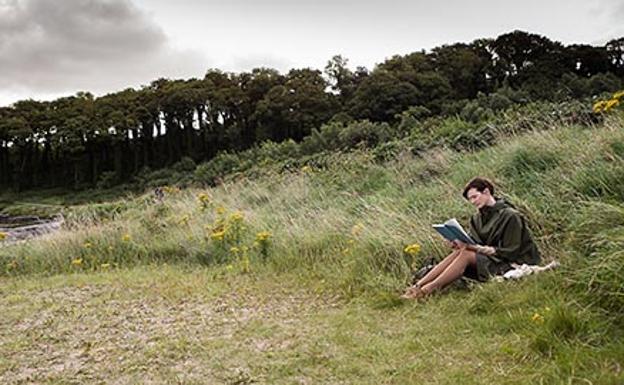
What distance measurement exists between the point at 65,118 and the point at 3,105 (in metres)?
7.50

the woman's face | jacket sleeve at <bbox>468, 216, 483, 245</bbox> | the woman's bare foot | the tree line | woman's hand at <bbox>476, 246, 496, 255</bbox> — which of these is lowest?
the woman's bare foot

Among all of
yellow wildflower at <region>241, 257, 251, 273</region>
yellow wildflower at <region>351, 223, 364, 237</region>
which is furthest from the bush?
yellow wildflower at <region>351, 223, 364, 237</region>

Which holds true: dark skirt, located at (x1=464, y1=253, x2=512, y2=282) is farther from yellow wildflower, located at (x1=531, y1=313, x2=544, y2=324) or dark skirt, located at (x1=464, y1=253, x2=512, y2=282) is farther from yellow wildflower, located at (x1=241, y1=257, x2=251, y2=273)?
yellow wildflower, located at (x1=241, y1=257, x2=251, y2=273)

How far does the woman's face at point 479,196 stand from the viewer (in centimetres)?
493

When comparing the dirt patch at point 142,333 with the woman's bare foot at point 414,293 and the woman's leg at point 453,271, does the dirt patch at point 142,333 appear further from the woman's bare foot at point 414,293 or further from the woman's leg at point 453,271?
the woman's leg at point 453,271

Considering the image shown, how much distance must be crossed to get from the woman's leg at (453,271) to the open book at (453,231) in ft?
0.36

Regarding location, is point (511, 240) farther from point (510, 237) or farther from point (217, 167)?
point (217, 167)

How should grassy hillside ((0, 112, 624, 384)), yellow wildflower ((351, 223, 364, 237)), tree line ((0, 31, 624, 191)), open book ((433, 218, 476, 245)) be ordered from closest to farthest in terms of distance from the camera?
grassy hillside ((0, 112, 624, 384)) < open book ((433, 218, 476, 245)) < yellow wildflower ((351, 223, 364, 237)) < tree line ((0, 31, 624, 191))

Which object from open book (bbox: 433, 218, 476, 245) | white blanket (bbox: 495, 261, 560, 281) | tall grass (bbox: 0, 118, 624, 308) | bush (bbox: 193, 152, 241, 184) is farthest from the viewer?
bush (bbox: 193, 152, 241, 184)

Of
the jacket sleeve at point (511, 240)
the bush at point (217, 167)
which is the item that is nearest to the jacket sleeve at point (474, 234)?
the jacket sleeve at point (511, 240)

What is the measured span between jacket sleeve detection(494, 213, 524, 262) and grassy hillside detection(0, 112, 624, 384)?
0.40 m

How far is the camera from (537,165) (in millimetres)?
6934

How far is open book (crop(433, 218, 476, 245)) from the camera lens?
182 inches

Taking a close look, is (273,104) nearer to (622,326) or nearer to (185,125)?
(185,125)
